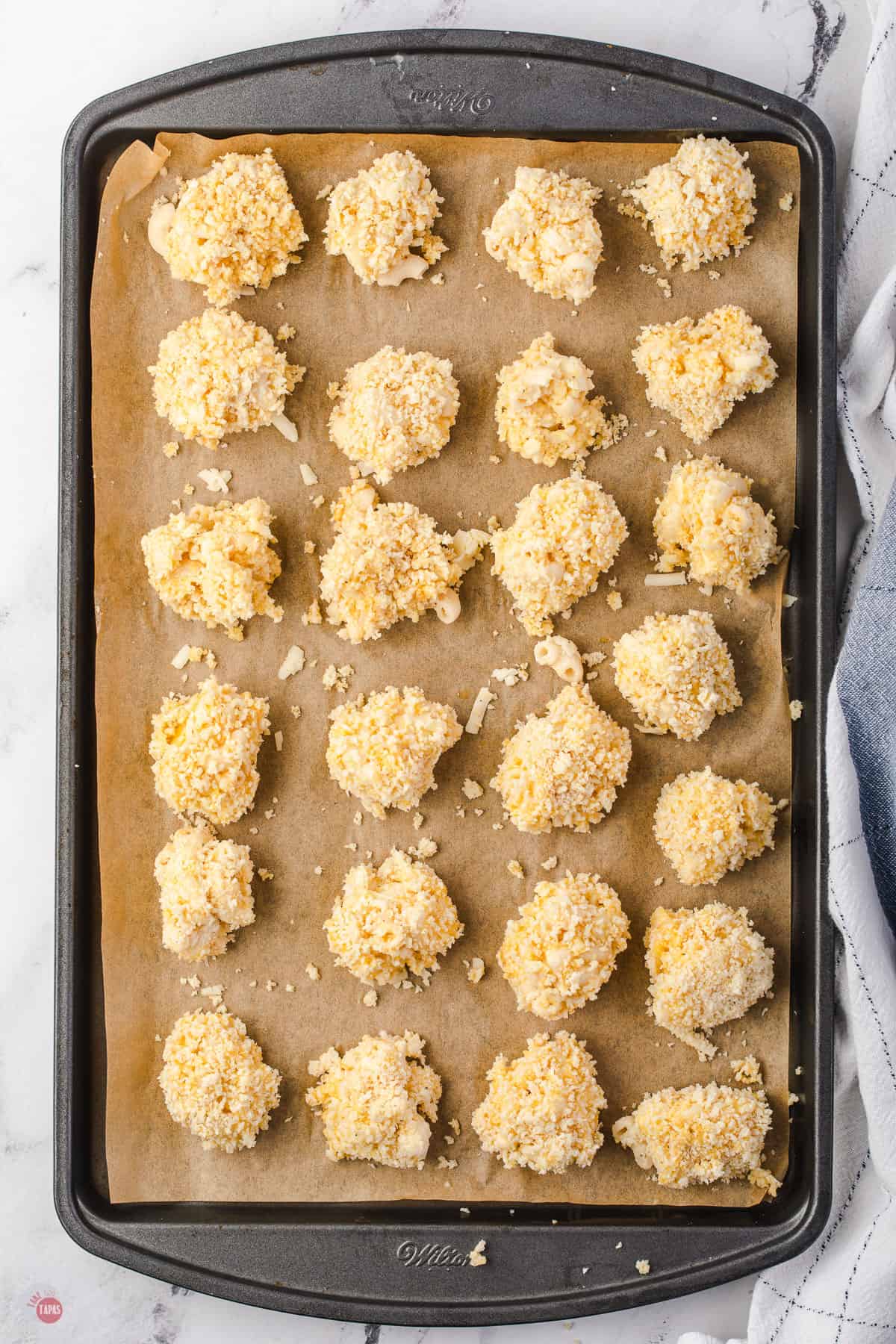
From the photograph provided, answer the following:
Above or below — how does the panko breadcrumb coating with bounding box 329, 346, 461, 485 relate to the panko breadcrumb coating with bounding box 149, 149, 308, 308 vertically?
below

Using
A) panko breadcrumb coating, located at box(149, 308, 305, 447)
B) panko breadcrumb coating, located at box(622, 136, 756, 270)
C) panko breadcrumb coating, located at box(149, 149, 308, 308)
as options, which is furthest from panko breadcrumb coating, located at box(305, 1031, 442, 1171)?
panko breadcrumb coating, located at box(622, 136, 756, 270)

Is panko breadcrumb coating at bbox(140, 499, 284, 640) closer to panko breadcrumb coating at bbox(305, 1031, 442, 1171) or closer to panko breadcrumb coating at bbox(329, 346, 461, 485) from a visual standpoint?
panko breadcrumb coating at bbox(329, 346, 461, 485)

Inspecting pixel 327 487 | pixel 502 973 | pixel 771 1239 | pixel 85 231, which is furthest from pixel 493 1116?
pixel 85 231

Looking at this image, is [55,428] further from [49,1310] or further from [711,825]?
[49,1310]

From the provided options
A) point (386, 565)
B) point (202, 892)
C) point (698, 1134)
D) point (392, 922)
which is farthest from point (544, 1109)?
point (386, 565)

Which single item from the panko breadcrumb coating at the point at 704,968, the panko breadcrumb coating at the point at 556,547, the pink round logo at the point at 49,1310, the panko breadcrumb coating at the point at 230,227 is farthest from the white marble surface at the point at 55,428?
the panko breadcrumb coating at the point at 556,547

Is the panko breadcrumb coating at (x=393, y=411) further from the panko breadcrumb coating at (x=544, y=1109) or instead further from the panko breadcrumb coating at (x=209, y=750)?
the panko breadcrumb coating at (x=544, y=1109)
